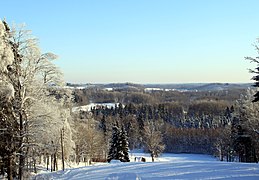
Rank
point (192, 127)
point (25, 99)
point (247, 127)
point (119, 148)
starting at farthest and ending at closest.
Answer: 1. point (192, 127)
2. point (119, 148)
3. point (247, 127)
4. point (25, 99)

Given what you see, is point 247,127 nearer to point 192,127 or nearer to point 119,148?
point 119,148

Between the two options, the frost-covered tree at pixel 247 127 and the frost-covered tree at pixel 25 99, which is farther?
the frost-covered tree at pixel 247 127

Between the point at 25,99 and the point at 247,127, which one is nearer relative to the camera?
the point at 25,99

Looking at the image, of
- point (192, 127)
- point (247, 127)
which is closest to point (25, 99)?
point (247, 127)

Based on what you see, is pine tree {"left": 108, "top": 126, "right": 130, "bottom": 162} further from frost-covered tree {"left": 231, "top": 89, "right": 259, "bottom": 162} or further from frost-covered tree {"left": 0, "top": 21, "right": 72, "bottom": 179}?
frost-covered tree {"left": 0, "top": 21, "right": 72, "bottom": 179}

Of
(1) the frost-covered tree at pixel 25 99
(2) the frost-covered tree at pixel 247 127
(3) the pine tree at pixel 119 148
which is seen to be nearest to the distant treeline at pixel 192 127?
(2) the frost-covered tree at pixel 247 127

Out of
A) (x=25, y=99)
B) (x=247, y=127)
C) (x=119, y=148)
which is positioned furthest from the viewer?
(x=119, y=148)

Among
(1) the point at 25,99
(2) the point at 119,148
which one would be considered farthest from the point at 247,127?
(1) the point at 25,99

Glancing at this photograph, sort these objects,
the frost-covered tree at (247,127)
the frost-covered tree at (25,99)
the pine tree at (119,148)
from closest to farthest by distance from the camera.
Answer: the frost-covered tree at (25,99), the frost-covered tree at (247,127), the pine tree at (119,148)

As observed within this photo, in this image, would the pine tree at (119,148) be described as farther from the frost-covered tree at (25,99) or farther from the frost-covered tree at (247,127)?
the frost-covered tree at (25,99)

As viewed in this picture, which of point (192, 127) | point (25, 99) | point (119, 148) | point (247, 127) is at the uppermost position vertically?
point (25, 99)

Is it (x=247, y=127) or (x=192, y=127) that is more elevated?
(x=247, y=127)

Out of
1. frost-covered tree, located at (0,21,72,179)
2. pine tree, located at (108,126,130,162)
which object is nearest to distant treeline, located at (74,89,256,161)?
pine tree, located at (108,126,130,162)

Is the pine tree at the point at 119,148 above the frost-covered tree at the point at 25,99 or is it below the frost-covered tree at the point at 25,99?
below
